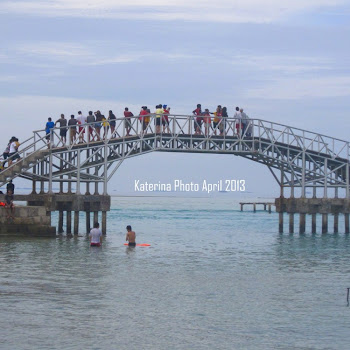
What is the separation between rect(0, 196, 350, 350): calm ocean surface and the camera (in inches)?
958

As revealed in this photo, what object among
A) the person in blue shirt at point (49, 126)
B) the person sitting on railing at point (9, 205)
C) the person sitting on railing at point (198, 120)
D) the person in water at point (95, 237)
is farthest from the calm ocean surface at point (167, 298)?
the person sitting on railing at point (198, 120)

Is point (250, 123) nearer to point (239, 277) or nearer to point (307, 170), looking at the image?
point (307, 170)

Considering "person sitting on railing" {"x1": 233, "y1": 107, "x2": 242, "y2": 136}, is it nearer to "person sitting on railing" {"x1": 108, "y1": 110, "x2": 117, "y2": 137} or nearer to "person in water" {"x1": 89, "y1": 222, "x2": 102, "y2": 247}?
"person sitting on railing" {"x1": 108, "y1": 110, "x2": 117, "y2": 137}

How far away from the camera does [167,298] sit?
31188mm

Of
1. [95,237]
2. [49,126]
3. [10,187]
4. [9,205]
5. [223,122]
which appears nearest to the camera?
[95,237]

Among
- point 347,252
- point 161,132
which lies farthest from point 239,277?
point 161,132

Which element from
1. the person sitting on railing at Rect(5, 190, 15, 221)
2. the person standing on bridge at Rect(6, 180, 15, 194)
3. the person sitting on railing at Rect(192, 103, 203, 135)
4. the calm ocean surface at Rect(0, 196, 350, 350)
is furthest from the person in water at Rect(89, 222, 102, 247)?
the person sitting on railing at Rect(192, 103, 203, 135)

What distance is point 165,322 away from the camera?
87.2ft

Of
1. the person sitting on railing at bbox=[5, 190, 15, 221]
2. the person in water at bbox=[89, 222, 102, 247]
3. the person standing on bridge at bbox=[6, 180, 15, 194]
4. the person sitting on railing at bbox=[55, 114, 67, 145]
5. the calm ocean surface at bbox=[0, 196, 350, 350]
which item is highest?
the person sitting on railing at bbox=[55, 114, 67, 145]

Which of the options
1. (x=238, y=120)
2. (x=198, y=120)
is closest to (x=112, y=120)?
(x=198, y=120)

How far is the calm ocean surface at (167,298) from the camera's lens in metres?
24.3

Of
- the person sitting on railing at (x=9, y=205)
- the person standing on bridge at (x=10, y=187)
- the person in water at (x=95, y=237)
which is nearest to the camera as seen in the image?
the person in water at (x=95, y=237)

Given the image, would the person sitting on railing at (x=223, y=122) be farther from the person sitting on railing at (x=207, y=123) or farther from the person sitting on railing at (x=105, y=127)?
the person sitting on railing at (x=105, y=127)

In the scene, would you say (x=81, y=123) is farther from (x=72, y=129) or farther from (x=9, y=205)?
(x=9, y=205)
